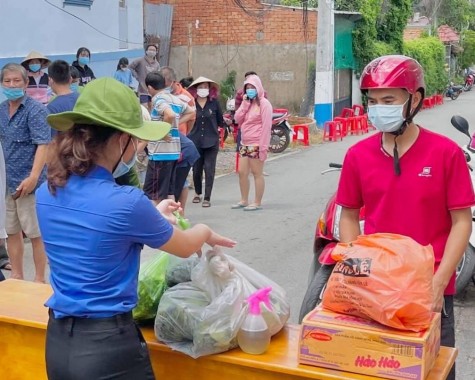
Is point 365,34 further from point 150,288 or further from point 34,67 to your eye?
point 150,288

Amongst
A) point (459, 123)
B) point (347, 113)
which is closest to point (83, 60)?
point (459, 123)

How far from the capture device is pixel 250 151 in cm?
972

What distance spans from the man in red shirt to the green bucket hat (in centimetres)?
94

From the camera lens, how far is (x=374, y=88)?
3156mm

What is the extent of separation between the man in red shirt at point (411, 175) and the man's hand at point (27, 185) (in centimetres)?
350

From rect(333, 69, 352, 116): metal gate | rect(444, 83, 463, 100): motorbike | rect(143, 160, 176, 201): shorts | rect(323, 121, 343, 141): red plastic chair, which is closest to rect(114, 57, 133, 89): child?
rect(323, 121, 343, 141): red plastic chair

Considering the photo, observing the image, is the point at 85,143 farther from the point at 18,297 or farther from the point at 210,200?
the point at 210,200

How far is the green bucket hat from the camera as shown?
2.68 m

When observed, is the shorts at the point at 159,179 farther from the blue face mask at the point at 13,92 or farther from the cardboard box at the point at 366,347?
the cardboard box at the point at 366,347

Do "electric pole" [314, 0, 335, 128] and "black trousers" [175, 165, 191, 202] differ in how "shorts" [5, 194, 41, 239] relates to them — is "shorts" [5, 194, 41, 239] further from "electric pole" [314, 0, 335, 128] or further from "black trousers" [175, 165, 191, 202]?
Result: "electric pole" [314, 0, 335, 128]

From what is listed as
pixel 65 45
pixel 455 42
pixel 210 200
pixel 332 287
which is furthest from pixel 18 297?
pixel 455 42

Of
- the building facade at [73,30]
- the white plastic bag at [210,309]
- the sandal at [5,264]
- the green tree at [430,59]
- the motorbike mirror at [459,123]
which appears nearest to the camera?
the white plastic bag at [210,309]

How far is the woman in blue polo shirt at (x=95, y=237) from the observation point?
2629mm

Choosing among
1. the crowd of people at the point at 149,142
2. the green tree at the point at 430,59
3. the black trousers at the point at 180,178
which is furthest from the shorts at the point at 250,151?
the green tree at the point at 430,59
